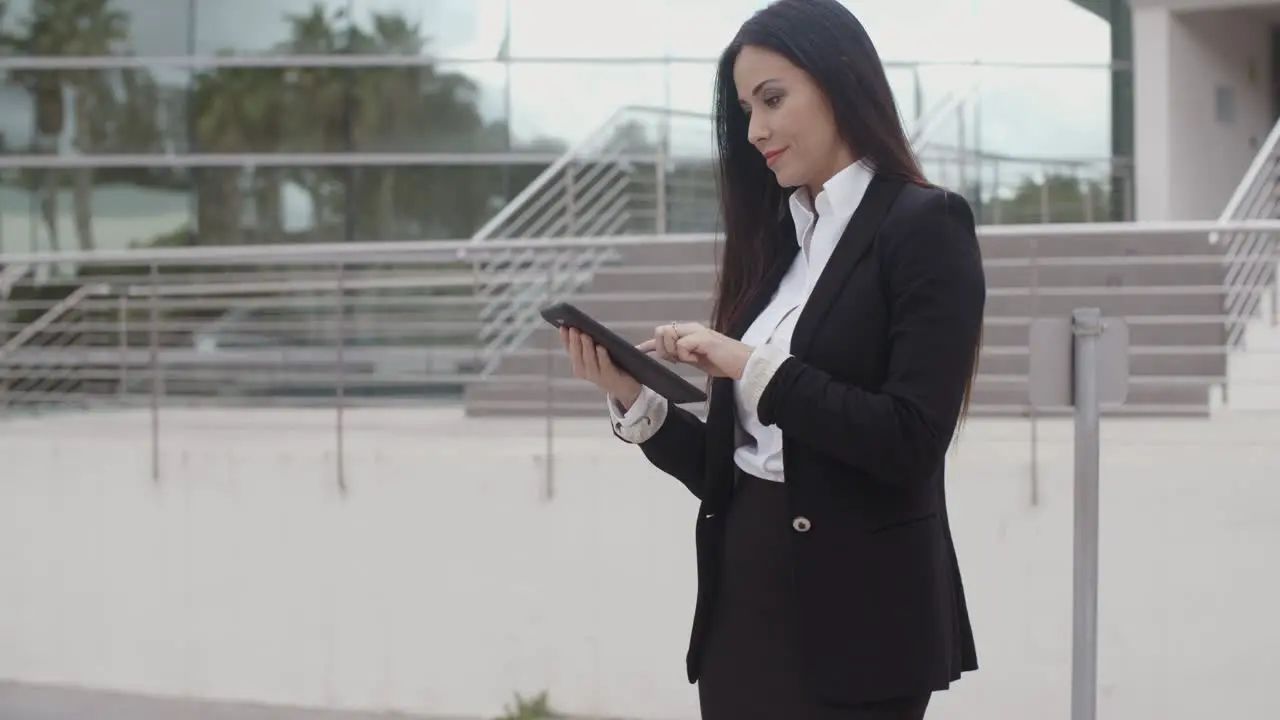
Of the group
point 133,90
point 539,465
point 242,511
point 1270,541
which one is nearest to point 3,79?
point 133,90

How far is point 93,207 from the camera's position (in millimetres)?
14750

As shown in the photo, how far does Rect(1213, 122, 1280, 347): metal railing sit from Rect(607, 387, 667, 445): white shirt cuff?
5.80 meters

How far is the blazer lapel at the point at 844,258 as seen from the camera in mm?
2449

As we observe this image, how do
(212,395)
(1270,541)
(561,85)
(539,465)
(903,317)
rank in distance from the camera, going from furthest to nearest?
(561,85) → (212,395) → (539,465) → (1270,541) → (903,317)

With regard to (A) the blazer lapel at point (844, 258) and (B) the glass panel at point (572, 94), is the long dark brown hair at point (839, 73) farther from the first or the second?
(B) the glass panel at point (572, 94)

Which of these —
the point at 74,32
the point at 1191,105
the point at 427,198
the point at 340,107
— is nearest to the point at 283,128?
the point at 340,107

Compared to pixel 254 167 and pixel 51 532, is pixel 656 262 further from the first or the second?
pixel 254 167

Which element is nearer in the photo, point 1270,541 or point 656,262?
point 1270,541

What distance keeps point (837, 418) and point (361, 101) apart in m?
12.9

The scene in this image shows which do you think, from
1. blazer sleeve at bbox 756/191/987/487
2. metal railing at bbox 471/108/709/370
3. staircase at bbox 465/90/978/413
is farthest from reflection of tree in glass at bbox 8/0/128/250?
blazer sleeve at bbox 756/191/987/487

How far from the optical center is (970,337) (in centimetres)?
238

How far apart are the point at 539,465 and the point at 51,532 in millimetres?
2551

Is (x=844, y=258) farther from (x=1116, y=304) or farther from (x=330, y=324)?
(x=330, y=324)

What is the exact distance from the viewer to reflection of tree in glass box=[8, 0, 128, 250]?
579 inches
